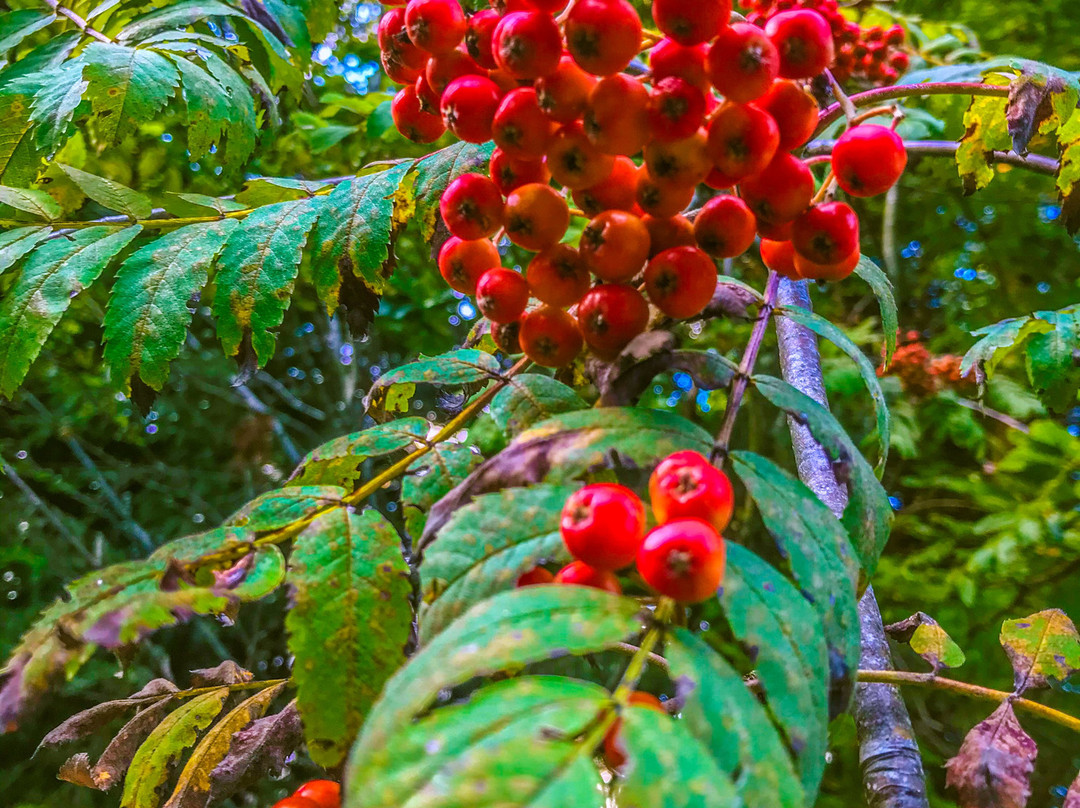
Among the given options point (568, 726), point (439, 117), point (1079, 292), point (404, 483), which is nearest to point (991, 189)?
point (1079, 292)

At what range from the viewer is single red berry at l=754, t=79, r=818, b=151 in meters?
0.79

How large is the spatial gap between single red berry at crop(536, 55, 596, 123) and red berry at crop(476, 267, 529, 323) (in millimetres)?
171

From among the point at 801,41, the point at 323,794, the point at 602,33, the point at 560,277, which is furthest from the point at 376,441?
the point at 801,41

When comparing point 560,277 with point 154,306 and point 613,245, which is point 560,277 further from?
point 154,306

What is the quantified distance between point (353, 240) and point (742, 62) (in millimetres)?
621

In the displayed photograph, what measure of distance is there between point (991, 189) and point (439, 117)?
3.06m

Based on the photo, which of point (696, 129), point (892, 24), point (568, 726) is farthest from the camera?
point (892, 24)

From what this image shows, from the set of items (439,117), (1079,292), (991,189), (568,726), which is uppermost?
(439,117)

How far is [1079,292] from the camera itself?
3.28 m

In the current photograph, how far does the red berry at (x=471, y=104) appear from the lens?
2.79 feet

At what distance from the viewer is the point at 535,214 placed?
2.68 ft

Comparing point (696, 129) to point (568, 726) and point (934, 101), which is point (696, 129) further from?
point (934, 101)

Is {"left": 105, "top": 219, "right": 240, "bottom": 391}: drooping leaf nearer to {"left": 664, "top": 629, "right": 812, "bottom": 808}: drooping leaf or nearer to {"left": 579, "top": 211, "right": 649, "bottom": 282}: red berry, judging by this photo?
{"left": 579, "top": 211, "right": 649, "bottom": 282}: red berry

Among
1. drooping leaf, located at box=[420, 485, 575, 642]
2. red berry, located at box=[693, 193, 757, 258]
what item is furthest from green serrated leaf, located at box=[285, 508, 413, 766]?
red berry, located at box=[693, 193, 757, 258]
